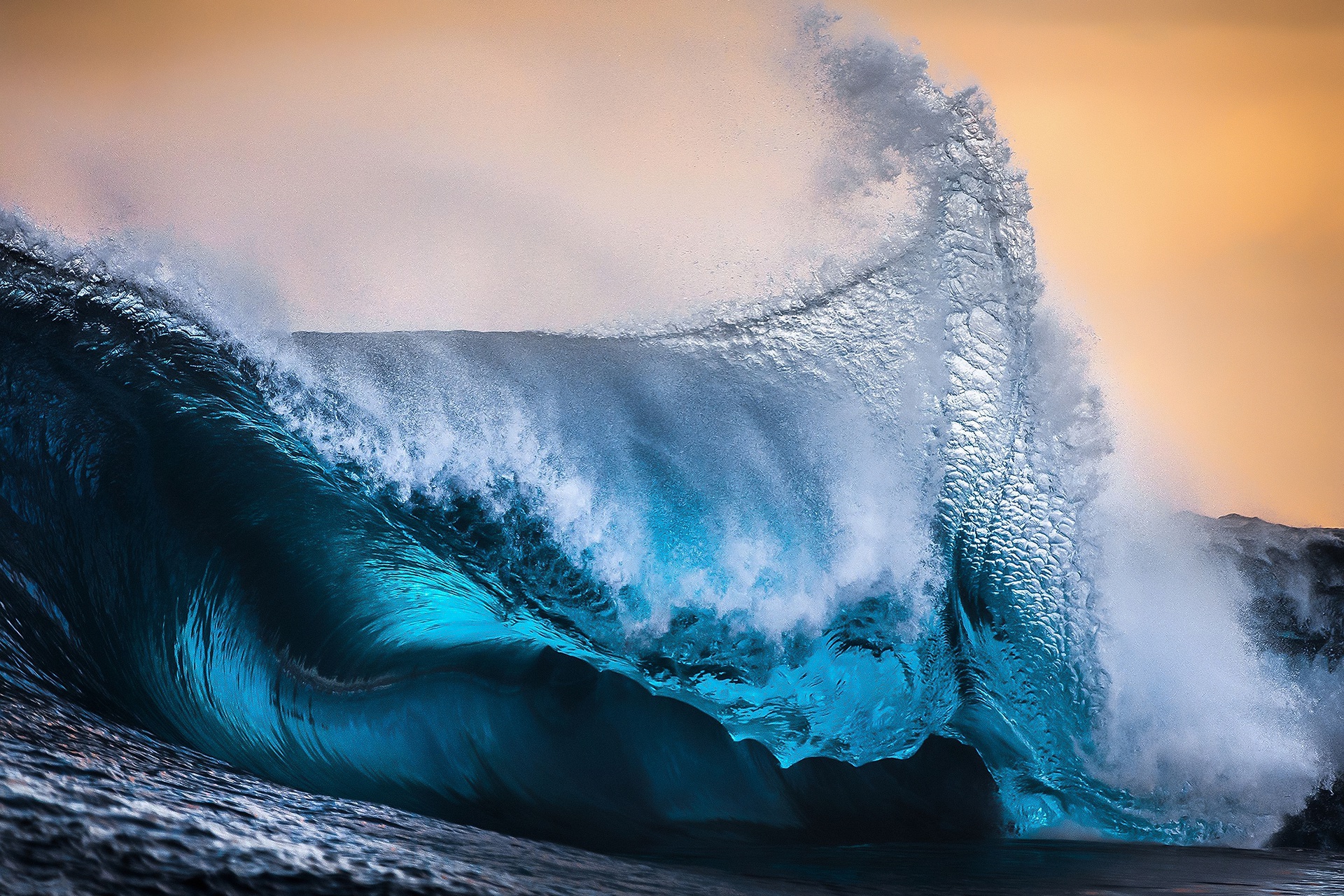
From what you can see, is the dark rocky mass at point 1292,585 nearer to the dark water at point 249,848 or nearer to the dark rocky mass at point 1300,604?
the dark rocky mass at point 1300,604

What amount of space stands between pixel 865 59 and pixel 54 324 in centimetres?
165

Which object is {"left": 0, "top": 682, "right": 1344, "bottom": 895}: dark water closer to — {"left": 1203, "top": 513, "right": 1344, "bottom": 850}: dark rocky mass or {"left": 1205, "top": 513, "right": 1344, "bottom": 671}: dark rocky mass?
{"left": 1203, "top": 513, "right": 1344, "bottom": 850}: dark rocky mass

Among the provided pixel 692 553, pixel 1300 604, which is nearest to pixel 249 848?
pixel 692 553

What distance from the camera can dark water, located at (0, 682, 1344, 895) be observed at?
62 centimetres

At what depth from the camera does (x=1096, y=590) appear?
1.91 meters

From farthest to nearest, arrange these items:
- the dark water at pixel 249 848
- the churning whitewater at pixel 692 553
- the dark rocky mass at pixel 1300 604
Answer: the dark rocky mass at pixel 1300 604 → the churning whitewater at pixel 692 553 → the dark water at pixel 249 848

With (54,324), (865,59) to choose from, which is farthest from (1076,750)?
(54,324)

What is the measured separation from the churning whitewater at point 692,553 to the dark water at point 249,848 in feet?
1.30

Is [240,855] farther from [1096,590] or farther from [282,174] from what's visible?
[282,174]

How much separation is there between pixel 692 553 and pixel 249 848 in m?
1.10

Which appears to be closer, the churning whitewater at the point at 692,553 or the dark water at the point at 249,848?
the dark water at the point at 249,848

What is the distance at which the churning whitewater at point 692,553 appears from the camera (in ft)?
4.94

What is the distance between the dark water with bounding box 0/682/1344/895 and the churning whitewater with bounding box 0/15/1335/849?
0.40 metres

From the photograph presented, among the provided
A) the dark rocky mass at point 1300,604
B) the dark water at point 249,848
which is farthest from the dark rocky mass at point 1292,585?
the dark water at point 249,848
